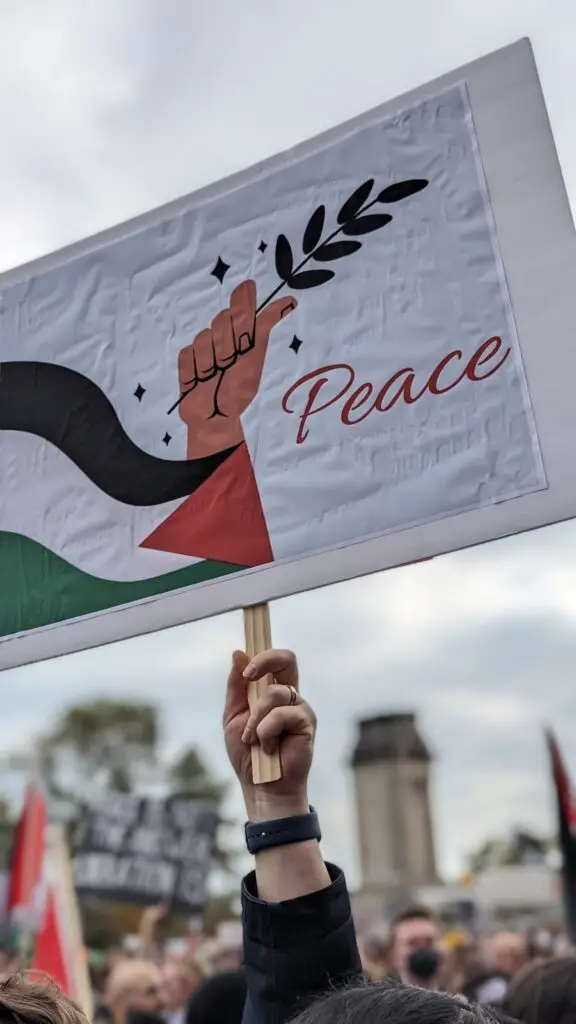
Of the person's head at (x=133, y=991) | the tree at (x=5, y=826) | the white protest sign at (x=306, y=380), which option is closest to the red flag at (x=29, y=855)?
the person's head at (x=133, y=991)

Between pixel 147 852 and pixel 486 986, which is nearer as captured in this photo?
pixel 486 986

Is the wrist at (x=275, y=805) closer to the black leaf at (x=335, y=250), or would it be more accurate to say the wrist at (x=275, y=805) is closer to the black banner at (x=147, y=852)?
the black leaf at (x=335, y=250)

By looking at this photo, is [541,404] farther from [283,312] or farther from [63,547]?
[63,547]

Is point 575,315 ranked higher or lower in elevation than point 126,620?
higher

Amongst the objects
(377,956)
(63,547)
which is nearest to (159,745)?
(377,956)

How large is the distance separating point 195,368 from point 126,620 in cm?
55

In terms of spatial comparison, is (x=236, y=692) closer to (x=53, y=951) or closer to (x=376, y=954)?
(x=53, y=951)

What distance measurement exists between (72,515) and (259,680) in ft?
2.59

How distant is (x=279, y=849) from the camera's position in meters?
1.86

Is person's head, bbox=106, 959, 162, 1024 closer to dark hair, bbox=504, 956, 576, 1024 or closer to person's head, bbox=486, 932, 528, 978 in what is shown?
person's head, bbox=486, 932, 528, 978

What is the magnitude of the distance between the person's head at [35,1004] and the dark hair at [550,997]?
1122 millimetres

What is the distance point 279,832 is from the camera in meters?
1.87

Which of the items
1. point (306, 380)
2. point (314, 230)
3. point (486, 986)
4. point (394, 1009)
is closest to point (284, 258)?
point (314, 230)

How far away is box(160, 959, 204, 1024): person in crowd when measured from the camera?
7967 mm
